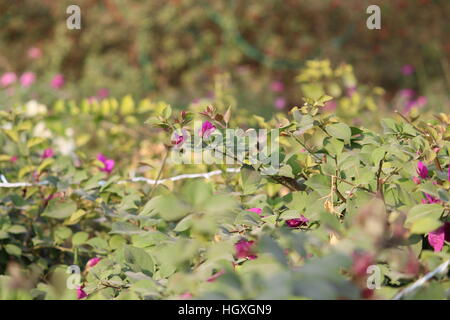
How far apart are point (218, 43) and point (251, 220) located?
5.89 meters

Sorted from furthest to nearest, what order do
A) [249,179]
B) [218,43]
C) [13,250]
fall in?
[218,43]
[13,250]
[249,179]

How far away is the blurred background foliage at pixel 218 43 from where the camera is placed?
635 centimetres

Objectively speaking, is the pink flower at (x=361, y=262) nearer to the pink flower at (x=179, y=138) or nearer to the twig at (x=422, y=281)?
the twig at (x=422, y=281)

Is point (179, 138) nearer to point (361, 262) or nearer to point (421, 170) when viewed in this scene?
point (421, 170)

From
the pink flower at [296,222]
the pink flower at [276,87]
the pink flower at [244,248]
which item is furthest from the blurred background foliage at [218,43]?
the pink flower at [244,248]

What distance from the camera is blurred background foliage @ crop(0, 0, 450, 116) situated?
6.35m

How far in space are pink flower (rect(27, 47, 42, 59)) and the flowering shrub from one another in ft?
16.5

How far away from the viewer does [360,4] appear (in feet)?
21.8

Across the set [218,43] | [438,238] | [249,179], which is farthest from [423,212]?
[218,43]

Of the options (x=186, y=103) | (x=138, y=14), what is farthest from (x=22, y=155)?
(x=138, y=14)

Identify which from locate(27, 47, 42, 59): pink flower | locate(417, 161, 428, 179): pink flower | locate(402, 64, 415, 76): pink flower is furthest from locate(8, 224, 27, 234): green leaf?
locate(27, 47, 42, 59): pink flower

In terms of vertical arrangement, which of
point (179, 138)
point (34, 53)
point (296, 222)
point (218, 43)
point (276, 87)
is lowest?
point (296, 222)

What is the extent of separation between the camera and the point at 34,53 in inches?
255

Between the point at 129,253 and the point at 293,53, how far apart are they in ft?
19.5
